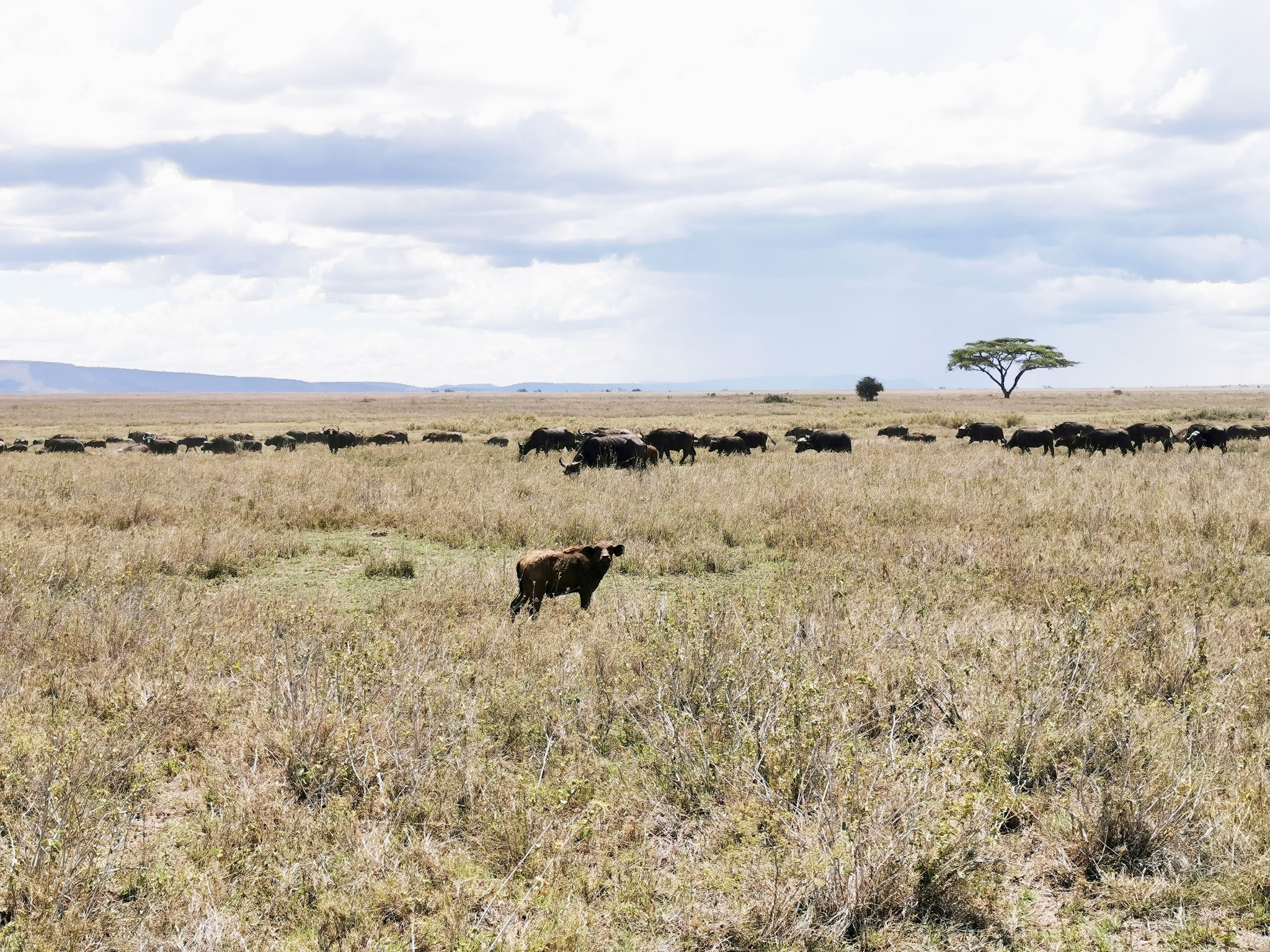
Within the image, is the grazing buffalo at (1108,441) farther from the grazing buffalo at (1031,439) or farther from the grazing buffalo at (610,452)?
the grazing buffalo at (610,452)

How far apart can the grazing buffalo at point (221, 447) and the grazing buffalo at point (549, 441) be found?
10.8 m

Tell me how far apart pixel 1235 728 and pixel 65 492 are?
17846 millimetres

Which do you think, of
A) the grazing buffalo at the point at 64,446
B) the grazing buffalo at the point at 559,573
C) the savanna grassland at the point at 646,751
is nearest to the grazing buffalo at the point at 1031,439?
the savanna grassland at the point at 646,751

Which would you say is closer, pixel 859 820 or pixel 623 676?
pixel 859 820

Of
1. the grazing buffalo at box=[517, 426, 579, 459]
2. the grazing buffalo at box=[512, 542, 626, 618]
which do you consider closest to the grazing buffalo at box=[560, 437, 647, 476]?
the grazing buffalo at box=[517, 426, 579, 459]

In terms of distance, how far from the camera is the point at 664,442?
26.1m

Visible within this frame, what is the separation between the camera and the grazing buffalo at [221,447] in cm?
2922

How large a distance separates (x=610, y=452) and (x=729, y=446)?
7.10 meters

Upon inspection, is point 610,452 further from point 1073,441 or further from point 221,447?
point 221,447

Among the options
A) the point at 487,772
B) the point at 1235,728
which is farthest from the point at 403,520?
the point at 1235,728

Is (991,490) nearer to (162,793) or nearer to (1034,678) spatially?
(1034,678)

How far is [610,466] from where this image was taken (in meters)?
20.2

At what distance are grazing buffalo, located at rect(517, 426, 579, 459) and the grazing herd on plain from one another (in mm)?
26

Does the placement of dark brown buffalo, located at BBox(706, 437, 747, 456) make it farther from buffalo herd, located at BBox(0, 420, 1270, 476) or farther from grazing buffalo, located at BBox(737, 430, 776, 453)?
grazing buffalo, located at BBox(737, 430, 776, 453)
